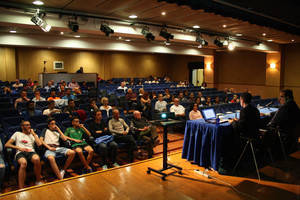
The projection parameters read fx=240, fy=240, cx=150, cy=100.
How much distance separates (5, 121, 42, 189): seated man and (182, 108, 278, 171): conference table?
239 centimetres

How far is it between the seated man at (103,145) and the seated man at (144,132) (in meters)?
0.63

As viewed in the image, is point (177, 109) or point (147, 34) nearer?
point (177, 109)

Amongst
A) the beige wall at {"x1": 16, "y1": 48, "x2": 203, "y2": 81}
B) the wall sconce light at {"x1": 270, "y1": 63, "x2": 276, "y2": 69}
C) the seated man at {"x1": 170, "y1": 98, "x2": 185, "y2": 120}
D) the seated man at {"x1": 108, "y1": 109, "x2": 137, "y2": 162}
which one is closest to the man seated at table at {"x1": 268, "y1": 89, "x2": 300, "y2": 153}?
the seated man at {"x1": 108, "y1": 109, "x2": 137, "y2": 162}

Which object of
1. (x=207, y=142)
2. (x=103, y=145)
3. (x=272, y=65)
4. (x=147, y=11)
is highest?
(x=147, y=11)

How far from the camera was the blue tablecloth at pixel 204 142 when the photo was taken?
359 centimetres

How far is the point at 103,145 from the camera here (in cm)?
437

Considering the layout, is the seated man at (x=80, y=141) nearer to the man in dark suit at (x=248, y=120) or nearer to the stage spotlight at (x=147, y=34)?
the man in dark suit at (x=248, y=120)

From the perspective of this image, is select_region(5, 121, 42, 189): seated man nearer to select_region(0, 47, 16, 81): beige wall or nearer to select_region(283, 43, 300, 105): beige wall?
select_region(0, 47, 16, 81): beige wall

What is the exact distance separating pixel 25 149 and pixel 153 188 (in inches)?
82.8

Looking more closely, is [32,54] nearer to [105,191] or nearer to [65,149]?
[65,149]

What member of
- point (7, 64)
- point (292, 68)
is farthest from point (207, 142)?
point (7, 64)

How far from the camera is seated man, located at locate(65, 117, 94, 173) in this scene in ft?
13.7

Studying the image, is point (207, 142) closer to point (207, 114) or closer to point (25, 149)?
point (207, 114)

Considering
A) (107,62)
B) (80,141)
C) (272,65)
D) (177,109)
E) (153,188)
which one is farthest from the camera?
(107,62)
